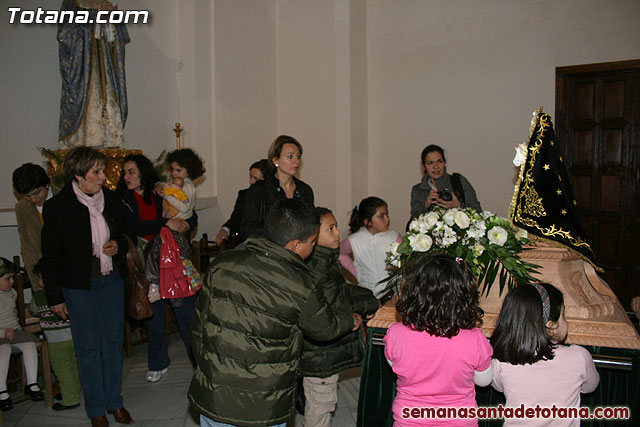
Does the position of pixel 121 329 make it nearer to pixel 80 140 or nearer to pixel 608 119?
pixel 80 140

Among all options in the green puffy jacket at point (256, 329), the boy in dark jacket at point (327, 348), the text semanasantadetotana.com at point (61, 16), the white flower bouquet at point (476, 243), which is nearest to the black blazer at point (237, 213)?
the text semanasantadetotana.com at point (61, 16)

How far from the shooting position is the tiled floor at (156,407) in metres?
→ 3.82

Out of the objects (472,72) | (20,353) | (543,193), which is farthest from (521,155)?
(472,72)

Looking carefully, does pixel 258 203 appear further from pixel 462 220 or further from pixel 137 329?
pixel 137 329

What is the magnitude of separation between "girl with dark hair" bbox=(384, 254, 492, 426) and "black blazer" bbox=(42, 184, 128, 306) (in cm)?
221

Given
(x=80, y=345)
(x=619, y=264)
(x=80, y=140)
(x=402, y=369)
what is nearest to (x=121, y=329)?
(x=80, y=345)

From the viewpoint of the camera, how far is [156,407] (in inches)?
160

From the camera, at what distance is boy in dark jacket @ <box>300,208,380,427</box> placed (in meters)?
2.94

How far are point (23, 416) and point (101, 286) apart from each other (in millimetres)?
1255

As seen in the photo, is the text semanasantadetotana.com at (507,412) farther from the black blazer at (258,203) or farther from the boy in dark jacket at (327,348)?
the black blazer at (258,203)

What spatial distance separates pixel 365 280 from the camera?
13.3ft

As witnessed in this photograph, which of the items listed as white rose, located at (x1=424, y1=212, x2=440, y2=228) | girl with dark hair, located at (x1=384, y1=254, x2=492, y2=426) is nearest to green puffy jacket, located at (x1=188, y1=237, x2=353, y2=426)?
girl with dark hair, located at (x1=384, y1=254, x2=492, y2=426)

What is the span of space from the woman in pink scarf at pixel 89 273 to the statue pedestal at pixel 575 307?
1.91m

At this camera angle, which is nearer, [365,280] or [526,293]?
[526,293]
